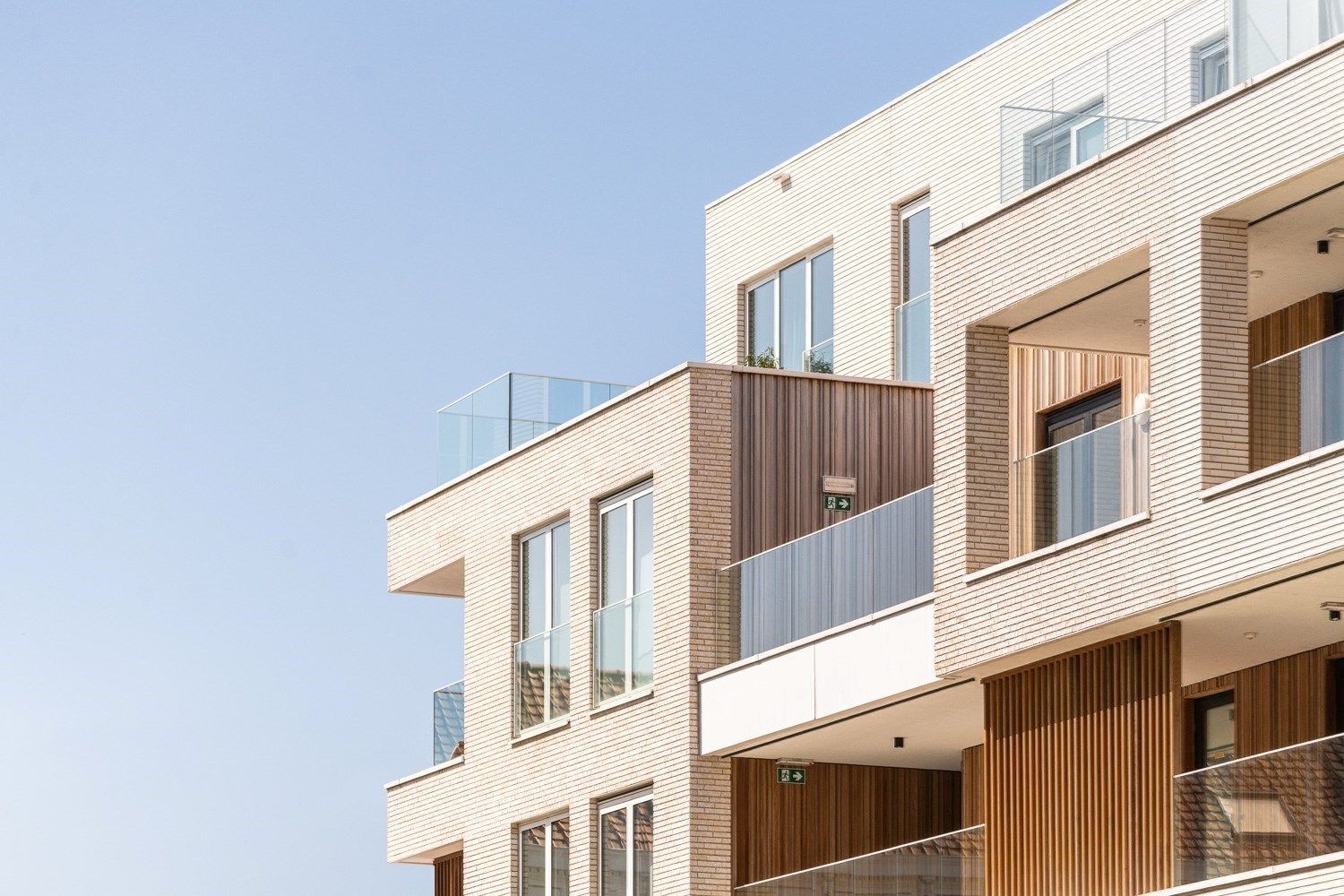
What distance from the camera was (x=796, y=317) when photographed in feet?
124

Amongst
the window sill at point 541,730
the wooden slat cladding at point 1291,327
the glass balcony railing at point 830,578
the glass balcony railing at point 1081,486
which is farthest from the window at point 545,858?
the wooden slat cladding at point 1291,327

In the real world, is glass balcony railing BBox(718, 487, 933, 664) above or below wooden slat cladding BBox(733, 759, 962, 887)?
above

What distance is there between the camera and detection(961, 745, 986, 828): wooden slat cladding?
1179 inches

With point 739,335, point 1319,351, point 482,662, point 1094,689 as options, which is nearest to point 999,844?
point 1094,689

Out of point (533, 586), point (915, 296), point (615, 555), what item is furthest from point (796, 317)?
point (615, 555)

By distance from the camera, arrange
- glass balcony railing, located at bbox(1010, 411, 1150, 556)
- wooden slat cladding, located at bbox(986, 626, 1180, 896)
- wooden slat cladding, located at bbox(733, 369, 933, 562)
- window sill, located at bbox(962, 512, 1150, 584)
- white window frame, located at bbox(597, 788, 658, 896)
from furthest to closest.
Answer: white window frame, located at bbox(597, 788, 658, 896) → wooden slat cladding, located at bbox(733, 369, 933, 562) → glass balcony railing, located at bbox(1010, 411, 1150, 556) → window sill, located at bbox(962, 512, 1150, 584) → wooden slat cladding, located at bbox(986, 626, 1180, 896)

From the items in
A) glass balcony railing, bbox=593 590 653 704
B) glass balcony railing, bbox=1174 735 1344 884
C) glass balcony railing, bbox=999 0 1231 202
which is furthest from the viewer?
glass balcony railing, bbox=593 590 653 704

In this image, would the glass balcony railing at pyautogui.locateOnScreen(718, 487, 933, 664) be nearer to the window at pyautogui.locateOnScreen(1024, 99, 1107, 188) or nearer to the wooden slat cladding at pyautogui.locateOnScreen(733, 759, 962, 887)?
the wooden slat cladding at pyautogui.locateOnScreen(733, 759, 962, 887)

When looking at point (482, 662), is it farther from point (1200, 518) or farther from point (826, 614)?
point (1200, 518)

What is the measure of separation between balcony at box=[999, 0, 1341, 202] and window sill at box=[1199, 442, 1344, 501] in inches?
133

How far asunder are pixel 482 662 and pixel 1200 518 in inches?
536

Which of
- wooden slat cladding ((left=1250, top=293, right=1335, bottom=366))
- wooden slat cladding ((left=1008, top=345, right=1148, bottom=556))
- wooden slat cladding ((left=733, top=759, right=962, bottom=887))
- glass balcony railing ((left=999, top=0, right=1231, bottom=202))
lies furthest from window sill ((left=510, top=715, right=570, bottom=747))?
wooden slat cladding ((left=1250, top=293, right=1335, bottom=366))

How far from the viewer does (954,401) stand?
87.5ft

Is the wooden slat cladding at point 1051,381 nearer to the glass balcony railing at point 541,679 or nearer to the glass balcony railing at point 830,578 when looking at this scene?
the glass balcony railing at point 830,578
